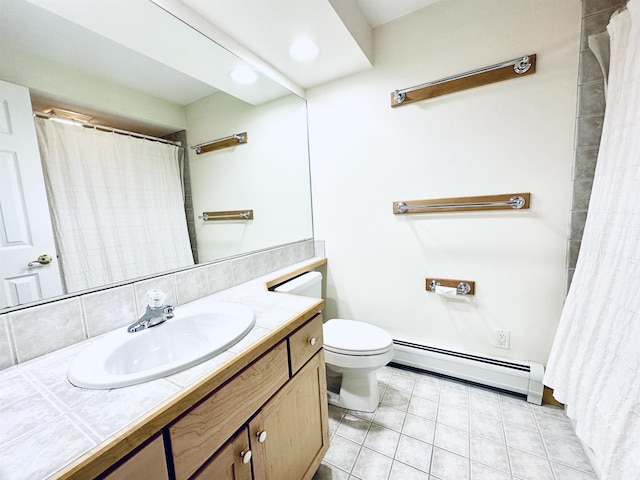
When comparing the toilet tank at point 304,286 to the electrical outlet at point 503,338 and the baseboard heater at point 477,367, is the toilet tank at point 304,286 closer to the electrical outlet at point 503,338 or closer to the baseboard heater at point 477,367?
the baseboard heater at point 477,367

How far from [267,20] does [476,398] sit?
231 cm

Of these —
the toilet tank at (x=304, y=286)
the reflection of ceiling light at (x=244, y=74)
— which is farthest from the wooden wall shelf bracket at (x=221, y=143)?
the toilet tank at (x=304, y=286)

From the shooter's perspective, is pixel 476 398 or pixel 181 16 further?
pixel 476 398

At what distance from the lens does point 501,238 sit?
1.43m

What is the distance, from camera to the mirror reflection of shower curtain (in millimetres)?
855

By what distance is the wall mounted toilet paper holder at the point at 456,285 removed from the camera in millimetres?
1522

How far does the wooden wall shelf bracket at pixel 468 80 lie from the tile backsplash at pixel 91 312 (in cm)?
142

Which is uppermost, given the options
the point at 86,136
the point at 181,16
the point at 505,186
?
the point at 181,16

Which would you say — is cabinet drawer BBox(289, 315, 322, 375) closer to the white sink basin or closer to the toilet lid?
the white sink basin

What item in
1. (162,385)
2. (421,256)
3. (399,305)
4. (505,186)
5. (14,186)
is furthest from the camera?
(399,305)

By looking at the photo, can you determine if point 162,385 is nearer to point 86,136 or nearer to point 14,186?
point 14,186

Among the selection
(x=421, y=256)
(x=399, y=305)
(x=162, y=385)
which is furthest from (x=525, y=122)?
(x=162, y=385)

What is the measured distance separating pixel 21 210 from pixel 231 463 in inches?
37.4

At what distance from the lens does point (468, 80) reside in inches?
55.0
